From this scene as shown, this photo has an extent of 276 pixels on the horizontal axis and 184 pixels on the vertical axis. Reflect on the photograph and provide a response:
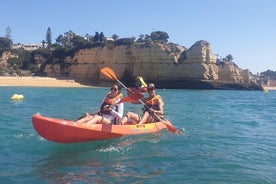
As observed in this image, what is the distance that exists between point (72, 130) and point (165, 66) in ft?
174

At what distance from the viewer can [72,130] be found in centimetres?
975

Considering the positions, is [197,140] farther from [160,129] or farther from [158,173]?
[158,173]

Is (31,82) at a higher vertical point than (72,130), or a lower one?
higher

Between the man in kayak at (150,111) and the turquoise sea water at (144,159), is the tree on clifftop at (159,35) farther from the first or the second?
the man in kayak at (150,111)

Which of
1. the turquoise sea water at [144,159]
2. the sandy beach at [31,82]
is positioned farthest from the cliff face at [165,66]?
the turquoise sea water at [144,159]

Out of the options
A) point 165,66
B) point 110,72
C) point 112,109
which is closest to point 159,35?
point 165,66

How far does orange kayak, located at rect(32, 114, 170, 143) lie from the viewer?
9.52 meters

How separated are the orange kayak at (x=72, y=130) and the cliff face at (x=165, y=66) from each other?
50.9 m

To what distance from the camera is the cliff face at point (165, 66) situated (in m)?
61.3

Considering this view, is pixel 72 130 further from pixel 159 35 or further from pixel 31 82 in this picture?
pixel 159 35

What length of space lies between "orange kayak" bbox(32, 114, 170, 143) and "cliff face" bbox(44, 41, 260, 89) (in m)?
50.9

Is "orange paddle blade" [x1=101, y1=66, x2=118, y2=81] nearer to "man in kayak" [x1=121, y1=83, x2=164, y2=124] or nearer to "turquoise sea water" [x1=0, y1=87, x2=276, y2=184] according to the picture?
"man in kayak" [x1=121, y1=83, x2=164, y2=124]

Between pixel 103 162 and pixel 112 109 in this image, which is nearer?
pixel 103 162

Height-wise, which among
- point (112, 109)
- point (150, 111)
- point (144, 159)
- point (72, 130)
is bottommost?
point (144, 159)
